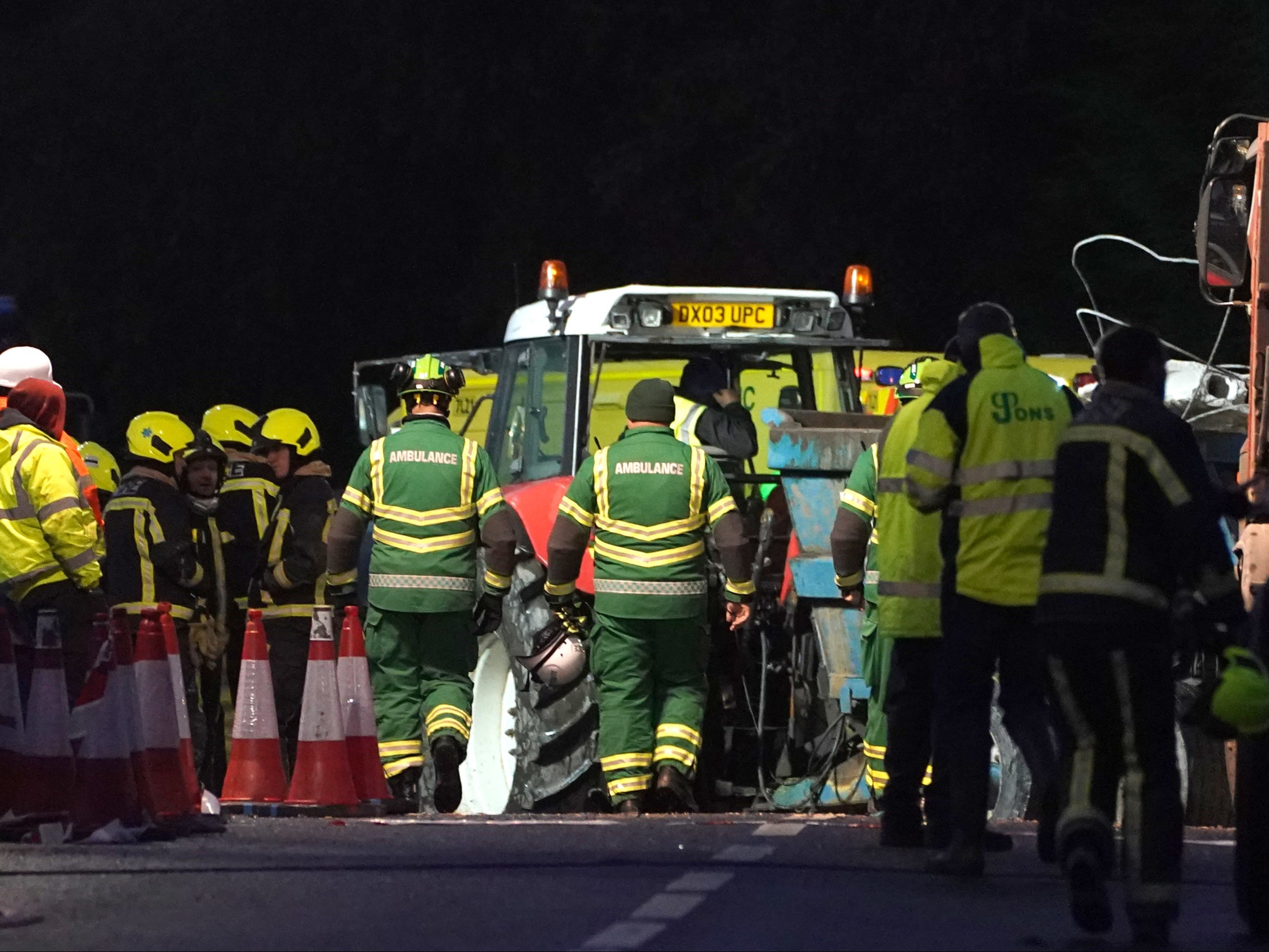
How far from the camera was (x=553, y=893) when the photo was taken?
28.7ft

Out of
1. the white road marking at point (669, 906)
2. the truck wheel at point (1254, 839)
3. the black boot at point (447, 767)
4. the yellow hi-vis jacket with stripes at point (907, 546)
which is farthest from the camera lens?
the black boot at point (447, 767)

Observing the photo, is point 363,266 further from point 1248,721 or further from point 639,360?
point 1248,721

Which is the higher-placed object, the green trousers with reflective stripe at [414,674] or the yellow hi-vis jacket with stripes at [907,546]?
the yellow hi-vis jacket with stripes at [907,546]

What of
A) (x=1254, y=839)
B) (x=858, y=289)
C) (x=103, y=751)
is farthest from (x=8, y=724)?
(x=858, y=289)

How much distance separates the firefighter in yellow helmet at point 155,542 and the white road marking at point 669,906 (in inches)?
220

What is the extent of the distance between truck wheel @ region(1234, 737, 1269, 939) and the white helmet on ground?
4.83 m

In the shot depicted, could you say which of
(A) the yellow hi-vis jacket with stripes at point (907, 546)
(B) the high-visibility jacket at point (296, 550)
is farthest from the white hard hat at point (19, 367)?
(A) the yellow hi-vis jacket with stripes at point (907, 546)

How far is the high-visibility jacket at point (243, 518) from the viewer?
1445 centimetres

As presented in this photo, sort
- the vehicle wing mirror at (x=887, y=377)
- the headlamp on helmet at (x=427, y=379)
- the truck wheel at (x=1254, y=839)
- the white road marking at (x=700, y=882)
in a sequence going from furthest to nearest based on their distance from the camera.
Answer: the vehicle wing mirror at (x=887, y=377) < the headlamp on helmet at (x=427, y=379) < the white road marking at (x=700, y=882) < the truck wheel at (x=1254, y=839)

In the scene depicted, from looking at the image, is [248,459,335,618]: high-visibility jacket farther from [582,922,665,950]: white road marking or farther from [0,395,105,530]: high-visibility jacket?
[582,922,665,950]: white road marking

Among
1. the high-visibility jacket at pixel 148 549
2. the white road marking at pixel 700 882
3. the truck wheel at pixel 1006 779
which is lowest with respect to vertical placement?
the white road marking at pixel 700 882

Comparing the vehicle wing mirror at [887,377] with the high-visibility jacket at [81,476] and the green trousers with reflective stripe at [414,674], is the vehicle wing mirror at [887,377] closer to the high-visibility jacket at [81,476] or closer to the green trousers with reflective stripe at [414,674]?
the green trousers with reflective stripe at [414,674]

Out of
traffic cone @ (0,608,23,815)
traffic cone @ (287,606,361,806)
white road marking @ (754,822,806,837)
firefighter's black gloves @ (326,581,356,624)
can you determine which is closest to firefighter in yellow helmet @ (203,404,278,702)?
firefighter's black gloves @ (326,581,356,624)

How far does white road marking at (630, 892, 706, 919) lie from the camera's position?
27.0ft
